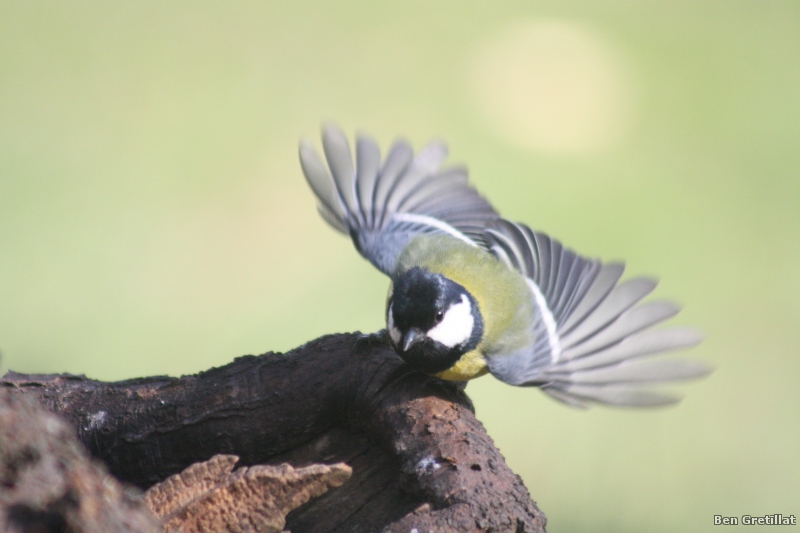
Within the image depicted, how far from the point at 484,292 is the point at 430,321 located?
24 cm

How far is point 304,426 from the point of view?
109cm

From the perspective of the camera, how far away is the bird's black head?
1335mm

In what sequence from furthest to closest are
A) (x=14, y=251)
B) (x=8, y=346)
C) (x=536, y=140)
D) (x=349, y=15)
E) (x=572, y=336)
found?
(x=349, y=15) < (x=536, y=140) < (x=14, y=251) < (x=8, y=346) < (x=572, y=336)

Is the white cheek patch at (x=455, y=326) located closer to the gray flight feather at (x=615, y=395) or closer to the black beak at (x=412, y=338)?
the black beak at (x=412, y=338)

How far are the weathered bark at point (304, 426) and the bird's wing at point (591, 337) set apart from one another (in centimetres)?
30

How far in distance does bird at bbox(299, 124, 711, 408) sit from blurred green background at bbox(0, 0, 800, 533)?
93 centimetres

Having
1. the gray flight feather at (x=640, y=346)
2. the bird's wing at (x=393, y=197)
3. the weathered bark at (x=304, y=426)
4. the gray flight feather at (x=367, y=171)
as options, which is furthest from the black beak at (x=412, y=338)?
the gray flight feather at (x=367, y=171)

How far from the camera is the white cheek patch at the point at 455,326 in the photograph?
4.61 ft

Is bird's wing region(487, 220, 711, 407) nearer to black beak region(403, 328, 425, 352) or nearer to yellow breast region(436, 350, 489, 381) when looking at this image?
yellow breast region(436, 350, 489, 381)

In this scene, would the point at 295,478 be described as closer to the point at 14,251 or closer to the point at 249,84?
the point at 14,251

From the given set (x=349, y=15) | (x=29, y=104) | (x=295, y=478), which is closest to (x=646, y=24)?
(x=349, y=15)

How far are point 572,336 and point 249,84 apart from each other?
8.71 feet

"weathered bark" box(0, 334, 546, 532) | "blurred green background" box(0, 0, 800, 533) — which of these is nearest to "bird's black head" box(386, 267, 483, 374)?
"weathered bark" box(0, 334, 546, 532)

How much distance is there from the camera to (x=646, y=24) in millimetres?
4262
